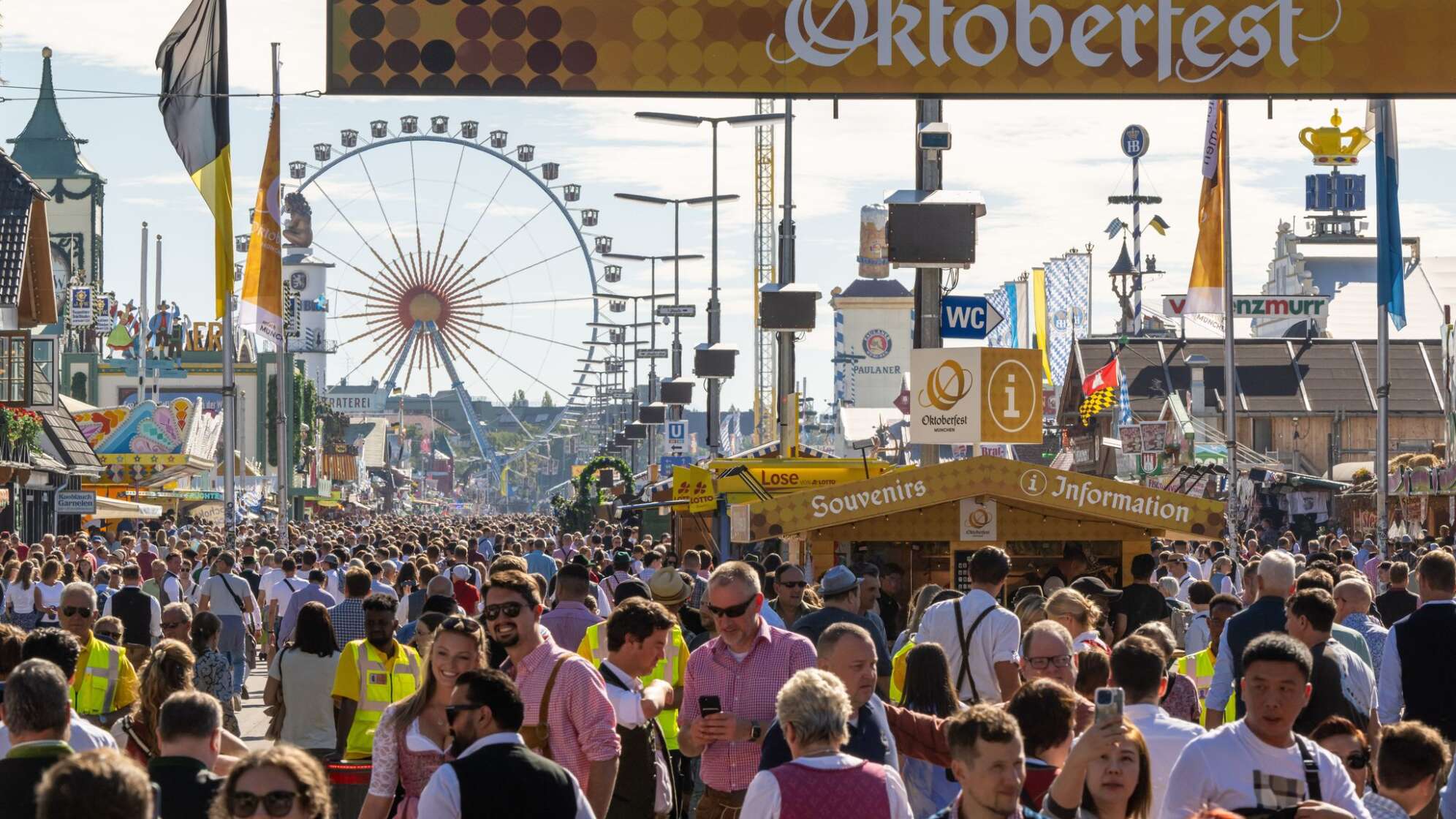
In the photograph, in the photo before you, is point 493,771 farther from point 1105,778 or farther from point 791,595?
point 791,595

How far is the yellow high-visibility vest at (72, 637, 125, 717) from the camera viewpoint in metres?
10.2

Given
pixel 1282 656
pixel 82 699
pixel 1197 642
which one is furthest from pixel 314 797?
pixel 1197 642

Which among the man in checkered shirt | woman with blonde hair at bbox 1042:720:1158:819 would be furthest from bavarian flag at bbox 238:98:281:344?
woman with blonde hair at bbox 1042:720:1158:819

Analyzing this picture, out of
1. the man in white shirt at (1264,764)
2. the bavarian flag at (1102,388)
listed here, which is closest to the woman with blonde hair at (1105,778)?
the man in white shirt at (1264,764)

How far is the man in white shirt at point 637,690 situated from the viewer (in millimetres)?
7855

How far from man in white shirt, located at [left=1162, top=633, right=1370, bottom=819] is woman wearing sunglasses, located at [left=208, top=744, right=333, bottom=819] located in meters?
2.51

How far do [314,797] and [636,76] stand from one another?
8.73m

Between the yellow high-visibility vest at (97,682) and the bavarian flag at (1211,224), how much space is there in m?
20.4

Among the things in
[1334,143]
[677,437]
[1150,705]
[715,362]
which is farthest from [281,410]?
[1334,143]

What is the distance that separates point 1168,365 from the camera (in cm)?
5981

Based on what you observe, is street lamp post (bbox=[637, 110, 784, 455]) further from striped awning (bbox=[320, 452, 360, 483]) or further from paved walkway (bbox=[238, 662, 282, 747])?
striped awning (bbox=[320, 452, 360, 483])

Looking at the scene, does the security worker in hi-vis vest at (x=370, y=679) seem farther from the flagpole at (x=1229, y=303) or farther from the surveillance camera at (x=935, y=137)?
the flagpole at (x=1229, y=303)

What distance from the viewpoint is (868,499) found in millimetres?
17828

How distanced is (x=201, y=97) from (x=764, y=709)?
12382 mm
